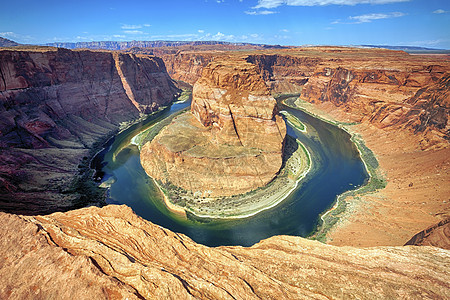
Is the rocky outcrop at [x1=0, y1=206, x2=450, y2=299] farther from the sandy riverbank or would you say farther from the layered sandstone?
the layered sandstone

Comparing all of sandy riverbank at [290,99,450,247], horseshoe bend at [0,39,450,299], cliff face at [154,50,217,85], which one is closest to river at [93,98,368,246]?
horseshoe bend at [0,39,450,299]

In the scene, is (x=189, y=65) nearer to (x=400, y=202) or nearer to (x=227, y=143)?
(x=227, y=143)

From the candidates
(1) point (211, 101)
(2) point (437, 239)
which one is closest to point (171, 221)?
(1) point (211, 101)

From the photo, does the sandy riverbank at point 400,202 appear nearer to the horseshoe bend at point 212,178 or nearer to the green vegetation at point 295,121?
the horseshoe bend at point 212,178

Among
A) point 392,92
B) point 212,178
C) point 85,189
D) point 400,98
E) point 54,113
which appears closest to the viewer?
point 212,178

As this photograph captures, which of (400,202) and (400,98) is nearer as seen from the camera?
(400,202)

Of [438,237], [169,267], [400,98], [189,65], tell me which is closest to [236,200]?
[169,267]
